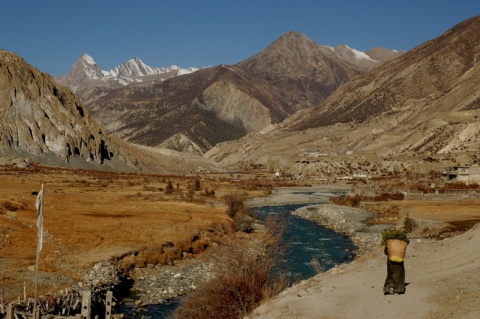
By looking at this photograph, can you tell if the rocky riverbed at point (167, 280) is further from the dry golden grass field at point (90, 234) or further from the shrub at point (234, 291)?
the shrub at point (234, 291)

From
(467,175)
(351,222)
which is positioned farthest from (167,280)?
(467,175)

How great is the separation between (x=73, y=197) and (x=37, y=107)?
106030 millimetres

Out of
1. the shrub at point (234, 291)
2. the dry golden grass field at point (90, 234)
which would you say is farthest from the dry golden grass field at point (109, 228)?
the shrub at point (234, 291)

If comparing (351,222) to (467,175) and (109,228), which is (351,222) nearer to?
(109,228)

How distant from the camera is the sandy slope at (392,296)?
1789cm

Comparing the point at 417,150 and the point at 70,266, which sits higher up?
the point at 417,150

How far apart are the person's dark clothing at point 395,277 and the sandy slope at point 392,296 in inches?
11.6

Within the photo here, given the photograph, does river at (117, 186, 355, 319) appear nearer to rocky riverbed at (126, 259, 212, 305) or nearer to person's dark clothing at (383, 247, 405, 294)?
rocky riverbed at (126, 259, 212, 305)

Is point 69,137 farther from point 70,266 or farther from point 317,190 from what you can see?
point 70,266

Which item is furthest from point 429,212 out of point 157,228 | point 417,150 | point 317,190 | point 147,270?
point 417,150

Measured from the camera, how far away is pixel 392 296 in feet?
65.8

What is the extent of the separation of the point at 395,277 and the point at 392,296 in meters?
0.84

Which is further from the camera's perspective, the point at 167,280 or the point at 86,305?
the point at 167,280

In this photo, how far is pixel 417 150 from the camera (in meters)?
192
